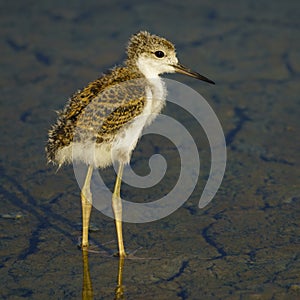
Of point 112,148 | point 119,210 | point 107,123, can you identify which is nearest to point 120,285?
point 119,210

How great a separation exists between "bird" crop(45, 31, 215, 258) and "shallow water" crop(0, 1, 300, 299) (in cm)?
38

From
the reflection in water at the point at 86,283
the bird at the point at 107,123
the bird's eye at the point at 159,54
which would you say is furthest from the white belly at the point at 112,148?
the reflection in water at the point at 86,283

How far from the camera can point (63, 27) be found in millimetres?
8930

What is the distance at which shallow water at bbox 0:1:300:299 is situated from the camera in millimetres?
4891

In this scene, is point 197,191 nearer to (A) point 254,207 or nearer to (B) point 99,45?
(A) point 254,207

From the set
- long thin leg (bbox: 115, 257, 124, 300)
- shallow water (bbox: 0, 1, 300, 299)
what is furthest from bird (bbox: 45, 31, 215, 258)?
shallow water (bbox: 0, 1, 300, 299)

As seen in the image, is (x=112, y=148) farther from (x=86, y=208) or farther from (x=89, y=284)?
(x=89, y=284)

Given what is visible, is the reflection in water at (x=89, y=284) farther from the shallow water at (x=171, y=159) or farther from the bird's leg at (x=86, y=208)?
the bird's leg at (x=86, y=208)

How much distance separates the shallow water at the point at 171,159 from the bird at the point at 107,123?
0.38 meters

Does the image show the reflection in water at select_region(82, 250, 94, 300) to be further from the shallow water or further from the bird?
the bird

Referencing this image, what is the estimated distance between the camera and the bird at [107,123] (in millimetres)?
4891

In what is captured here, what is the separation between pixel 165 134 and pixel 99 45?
214cm

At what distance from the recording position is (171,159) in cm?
644

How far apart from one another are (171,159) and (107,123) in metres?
1.61
